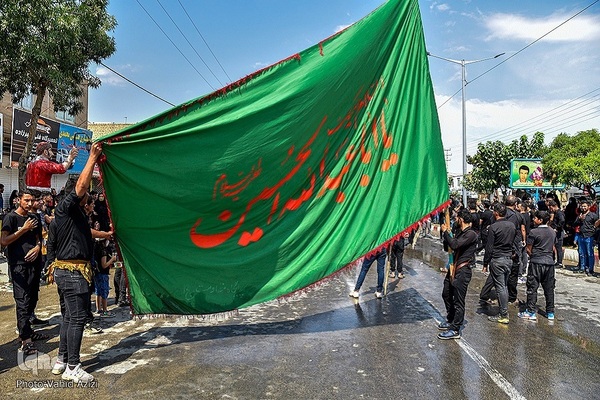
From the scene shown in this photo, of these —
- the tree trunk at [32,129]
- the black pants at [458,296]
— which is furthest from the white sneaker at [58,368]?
the tree trunk at [32,129]

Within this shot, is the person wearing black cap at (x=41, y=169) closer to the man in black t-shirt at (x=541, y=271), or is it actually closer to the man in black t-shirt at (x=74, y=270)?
the man in black t-shirt at (x=74, y=270)

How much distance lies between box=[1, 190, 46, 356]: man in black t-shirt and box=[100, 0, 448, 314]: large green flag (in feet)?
4.31

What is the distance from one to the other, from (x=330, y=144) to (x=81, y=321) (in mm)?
3275

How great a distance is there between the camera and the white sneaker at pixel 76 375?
4.12 meters

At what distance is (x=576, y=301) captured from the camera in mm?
8070

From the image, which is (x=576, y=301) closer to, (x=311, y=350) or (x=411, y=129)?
(x=411, y=129)

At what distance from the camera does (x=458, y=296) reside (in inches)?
223

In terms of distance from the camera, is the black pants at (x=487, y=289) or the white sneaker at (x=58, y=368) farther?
the black pants at (x=487, y=289)

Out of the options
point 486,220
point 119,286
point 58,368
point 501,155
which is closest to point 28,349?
point 58,368

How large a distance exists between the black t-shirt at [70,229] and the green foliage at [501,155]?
110 feet

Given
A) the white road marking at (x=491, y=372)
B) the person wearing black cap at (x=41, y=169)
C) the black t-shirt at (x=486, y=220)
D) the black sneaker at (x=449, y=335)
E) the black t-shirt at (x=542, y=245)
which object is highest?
the person wearing black cap at (x=41, y=169)

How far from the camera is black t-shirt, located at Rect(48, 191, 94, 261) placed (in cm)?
421

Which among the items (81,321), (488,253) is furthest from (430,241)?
(81,321)

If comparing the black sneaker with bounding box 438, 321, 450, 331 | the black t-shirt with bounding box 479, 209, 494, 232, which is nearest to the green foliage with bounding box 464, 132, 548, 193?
the black t-shirt with bounding box 479, 209, 494, 232
